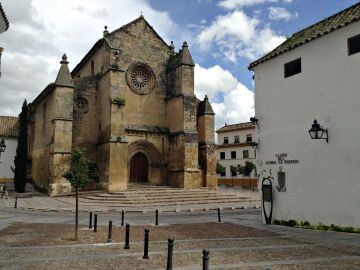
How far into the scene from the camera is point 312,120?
12258 mm

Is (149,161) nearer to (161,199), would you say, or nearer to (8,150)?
(161,199)

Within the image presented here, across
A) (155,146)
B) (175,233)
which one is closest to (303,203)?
(175,233)

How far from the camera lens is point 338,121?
37.3ft

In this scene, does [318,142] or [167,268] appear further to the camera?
[318,142]

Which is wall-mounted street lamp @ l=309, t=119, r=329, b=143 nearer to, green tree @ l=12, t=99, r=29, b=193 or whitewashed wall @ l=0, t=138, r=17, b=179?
green tree @ l=12, t=99, r=29, b=193

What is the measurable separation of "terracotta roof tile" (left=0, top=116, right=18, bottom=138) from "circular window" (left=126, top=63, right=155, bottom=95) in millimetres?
20653

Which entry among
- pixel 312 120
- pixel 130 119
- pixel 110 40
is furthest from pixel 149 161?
pixel 312 120

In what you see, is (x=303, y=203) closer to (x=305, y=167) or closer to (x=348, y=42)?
(x=305, y=167)

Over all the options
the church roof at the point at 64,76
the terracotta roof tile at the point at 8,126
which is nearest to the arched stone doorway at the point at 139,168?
the church roof at the point at 64,76

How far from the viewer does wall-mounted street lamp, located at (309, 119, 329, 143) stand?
11.5 meters

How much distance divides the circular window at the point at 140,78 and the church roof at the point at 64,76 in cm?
478

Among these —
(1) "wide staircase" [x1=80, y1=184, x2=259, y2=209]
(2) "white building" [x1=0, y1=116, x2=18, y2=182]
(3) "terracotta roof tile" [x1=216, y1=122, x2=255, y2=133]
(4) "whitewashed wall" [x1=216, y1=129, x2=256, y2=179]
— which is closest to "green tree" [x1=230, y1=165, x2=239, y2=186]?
(4) "whitewashed wall" [x1=216, y1=129, x2=256, y2=179]

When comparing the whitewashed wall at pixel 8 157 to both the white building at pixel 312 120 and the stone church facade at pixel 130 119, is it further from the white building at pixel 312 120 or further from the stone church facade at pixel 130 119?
the white building at pixel 312 120

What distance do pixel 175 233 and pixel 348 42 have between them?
836 centimetres
